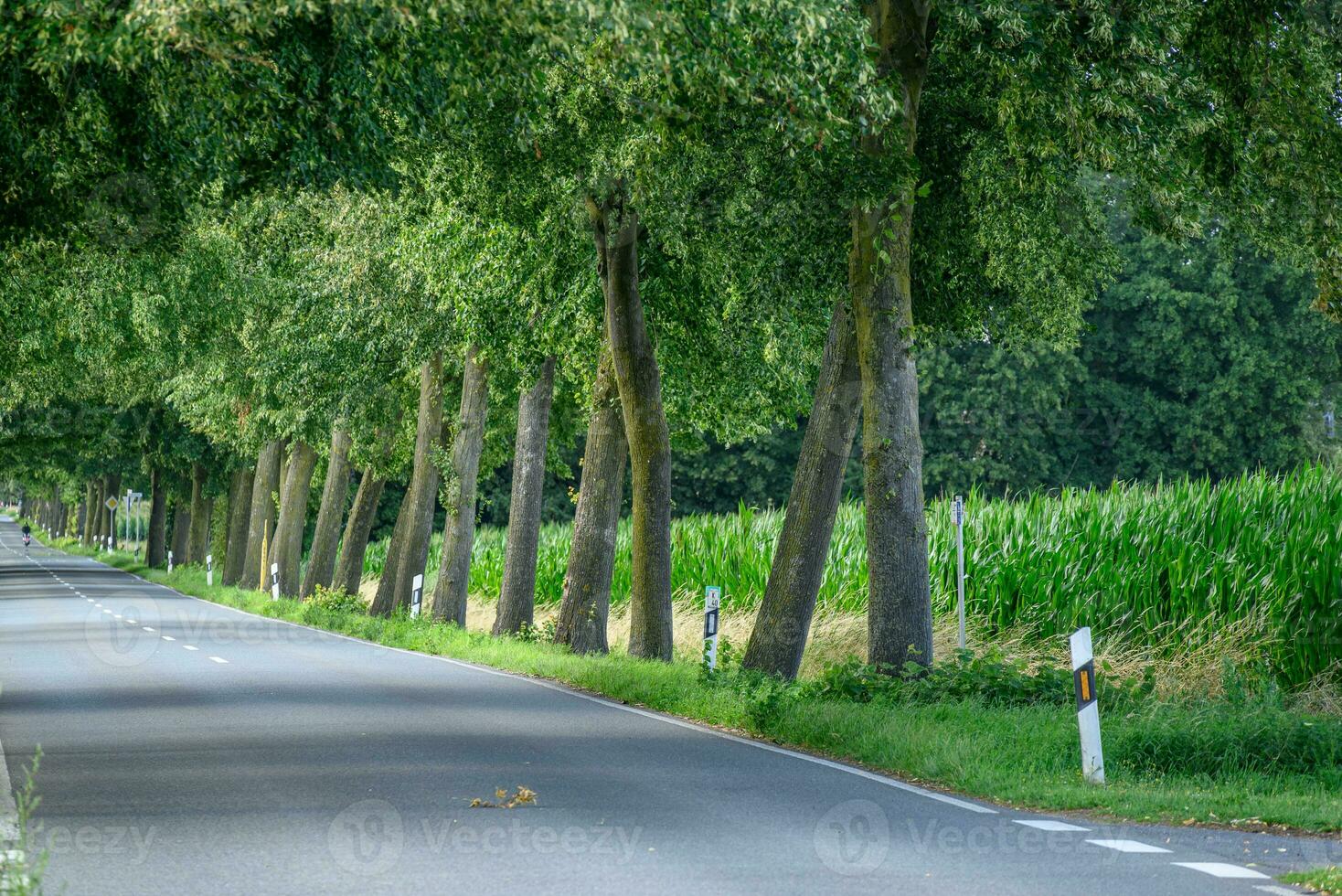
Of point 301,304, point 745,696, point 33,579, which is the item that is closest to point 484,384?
point 301,304

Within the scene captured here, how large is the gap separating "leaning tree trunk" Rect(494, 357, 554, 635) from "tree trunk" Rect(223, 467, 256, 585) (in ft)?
83.1

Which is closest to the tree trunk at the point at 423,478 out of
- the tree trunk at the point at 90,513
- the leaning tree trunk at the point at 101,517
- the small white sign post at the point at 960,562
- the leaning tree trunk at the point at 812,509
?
the small white sign post at the point at 960,562

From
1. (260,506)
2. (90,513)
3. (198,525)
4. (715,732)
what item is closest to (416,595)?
(715,732)

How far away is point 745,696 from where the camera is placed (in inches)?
576

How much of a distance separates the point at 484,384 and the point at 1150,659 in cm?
1384

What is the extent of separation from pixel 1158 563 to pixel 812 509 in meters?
5.45

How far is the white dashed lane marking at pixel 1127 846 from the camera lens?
8.65 metres

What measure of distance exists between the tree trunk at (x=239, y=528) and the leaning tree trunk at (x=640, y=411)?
3018cm

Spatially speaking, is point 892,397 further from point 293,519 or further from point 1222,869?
point 293,519

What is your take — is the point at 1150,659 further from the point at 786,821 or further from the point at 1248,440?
the point at 1248,440

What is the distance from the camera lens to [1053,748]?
12.0 metres

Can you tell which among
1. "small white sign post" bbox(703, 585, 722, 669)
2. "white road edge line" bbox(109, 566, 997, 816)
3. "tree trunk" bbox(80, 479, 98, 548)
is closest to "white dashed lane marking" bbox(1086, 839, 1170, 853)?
"white road edge line" bbox(109, 566, 997, 816)

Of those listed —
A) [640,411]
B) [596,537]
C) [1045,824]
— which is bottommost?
[1045,824]

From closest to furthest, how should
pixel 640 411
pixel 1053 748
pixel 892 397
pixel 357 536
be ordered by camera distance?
1. pixel 1053 748
2. pixel 892 397
3. pixel 640 411
4. pixel 357 536
